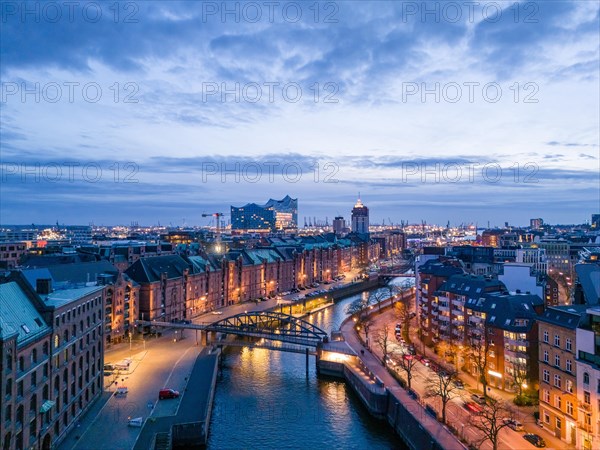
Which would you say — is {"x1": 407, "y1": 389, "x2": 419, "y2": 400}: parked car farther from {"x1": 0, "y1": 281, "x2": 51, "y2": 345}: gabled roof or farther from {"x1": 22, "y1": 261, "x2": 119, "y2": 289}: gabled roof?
Result: {"x1": 22, "y1": 261, "x2": 119, "y2": 289}: gabled roof

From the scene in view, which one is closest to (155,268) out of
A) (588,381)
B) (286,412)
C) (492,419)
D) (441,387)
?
(286,412)

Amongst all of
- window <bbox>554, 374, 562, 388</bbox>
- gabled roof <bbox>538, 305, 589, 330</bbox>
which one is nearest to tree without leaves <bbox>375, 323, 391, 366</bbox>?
gabled roof <bbox>538, 305, 589, 330</bbox>

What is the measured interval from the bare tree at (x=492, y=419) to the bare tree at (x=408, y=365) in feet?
20.9

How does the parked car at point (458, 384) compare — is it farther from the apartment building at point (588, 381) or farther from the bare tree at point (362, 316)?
the bare tree at point (362, 316)

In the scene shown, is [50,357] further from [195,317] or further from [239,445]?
[195,317]

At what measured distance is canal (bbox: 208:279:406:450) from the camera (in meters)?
36.4

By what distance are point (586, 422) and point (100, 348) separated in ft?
118

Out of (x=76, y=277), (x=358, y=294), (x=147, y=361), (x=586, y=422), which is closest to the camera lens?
(x=586, y=422)

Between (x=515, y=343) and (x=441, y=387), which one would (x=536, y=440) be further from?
(x=515, y=343)

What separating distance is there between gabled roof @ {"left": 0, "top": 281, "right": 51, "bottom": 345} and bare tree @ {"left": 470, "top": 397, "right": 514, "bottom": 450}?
27.4 meters

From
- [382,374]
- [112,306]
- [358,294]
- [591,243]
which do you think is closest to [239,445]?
[382,374]

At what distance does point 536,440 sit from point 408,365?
13521mm

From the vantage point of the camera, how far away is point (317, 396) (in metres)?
45.9

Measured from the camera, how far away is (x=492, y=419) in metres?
30.3
